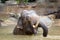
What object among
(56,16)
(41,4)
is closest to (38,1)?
(41,4)

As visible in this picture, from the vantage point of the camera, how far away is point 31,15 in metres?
6.29

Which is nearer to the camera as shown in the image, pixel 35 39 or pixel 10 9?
pixel 35 39

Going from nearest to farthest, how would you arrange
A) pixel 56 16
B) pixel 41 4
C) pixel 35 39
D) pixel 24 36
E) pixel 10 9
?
pixel 35 39
pixel 24 36
pixel 56 16
pixel 10 9
pixel 41 4

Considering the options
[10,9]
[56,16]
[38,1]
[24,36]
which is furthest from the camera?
[38,1]

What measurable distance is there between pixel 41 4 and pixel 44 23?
764cm

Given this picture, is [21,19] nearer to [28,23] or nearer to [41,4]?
[28,23]

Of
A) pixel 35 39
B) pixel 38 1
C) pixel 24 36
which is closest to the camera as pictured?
pixel 35 39

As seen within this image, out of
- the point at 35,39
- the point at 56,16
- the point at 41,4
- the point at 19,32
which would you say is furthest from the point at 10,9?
the point at 35,39

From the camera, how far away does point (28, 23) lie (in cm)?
623

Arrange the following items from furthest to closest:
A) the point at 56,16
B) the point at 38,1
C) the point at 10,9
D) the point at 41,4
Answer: the point at 38,1, the point at 41,4, the point at 10,9, the point at 56,16

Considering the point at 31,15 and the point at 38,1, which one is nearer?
the point at 31,15

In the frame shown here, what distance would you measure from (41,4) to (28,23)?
24.8ft

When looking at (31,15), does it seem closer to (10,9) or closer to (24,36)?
(24,36)

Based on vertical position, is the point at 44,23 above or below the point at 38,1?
above
